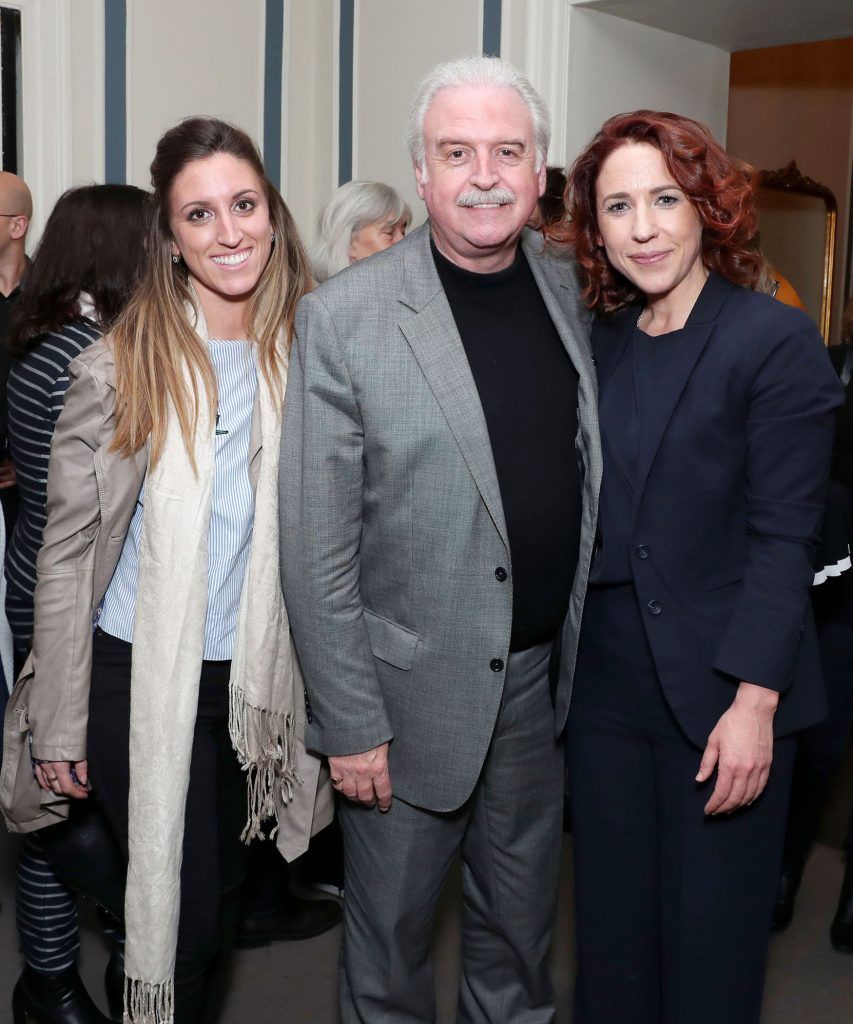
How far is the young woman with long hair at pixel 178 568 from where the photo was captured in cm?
198

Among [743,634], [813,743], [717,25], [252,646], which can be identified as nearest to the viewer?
[743,634]

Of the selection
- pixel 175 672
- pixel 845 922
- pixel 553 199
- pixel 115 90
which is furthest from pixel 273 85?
pixel 845 922

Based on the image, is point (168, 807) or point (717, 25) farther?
point (717, 25)

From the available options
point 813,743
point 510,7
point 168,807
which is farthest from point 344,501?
point 510,7

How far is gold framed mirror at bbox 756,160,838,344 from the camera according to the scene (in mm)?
6273

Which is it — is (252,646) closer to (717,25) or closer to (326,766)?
(326,766)

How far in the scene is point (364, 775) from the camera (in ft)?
6.46

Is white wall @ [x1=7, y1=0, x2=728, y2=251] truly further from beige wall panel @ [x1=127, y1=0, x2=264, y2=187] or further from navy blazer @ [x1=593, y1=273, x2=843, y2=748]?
navy blazer @ [x1=593, y1=273, x2=843, y2=748]

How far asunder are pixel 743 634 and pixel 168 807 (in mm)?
1001

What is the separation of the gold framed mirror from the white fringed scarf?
4744mm

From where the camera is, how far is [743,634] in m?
1.79

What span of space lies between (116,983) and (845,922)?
175 centimetres

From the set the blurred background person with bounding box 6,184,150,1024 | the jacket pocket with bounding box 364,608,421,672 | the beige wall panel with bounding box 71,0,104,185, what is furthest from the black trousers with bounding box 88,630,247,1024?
the beige wall panel with bounding box 71,0,104,185

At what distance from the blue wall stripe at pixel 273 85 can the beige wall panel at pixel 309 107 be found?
1.0 inches
